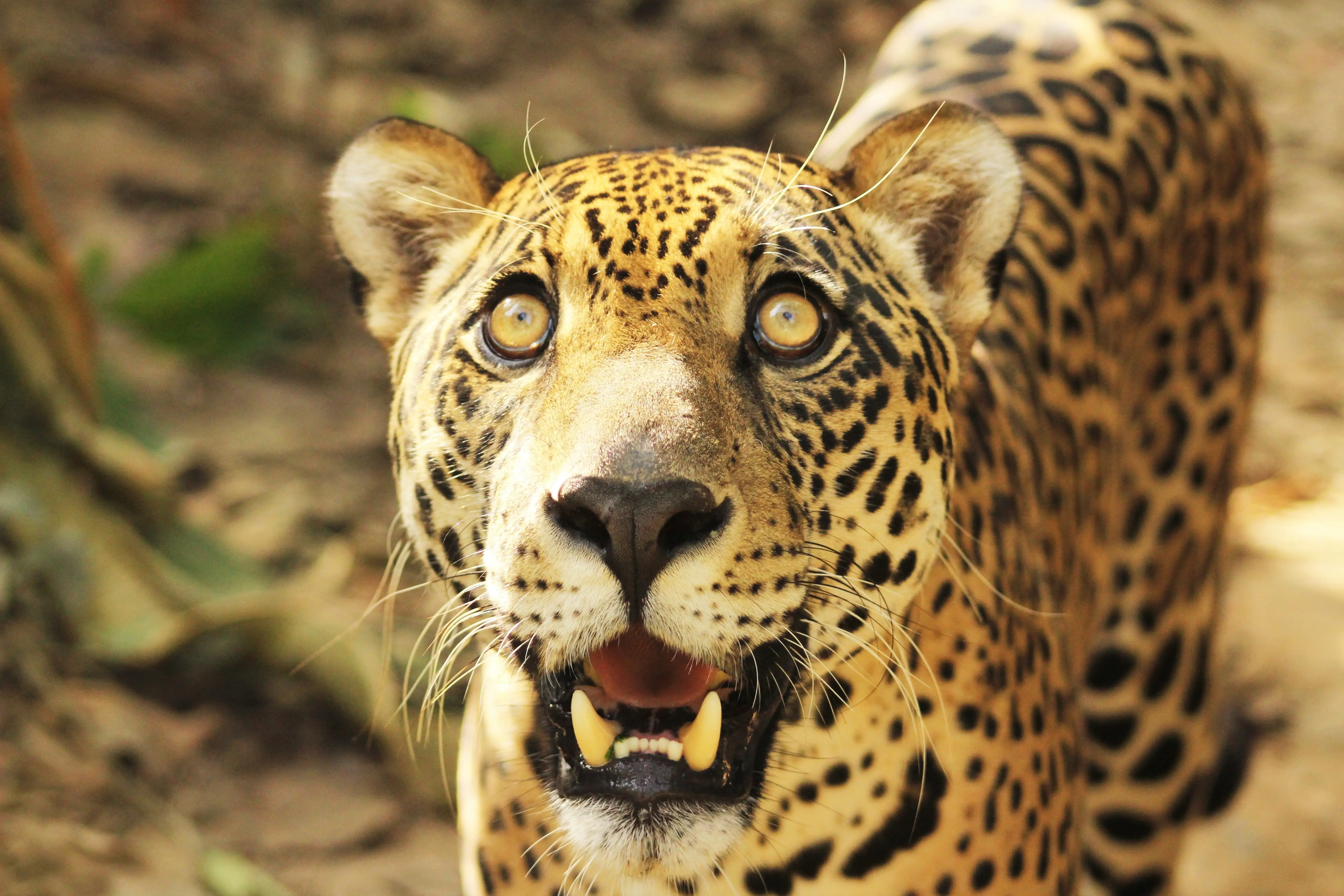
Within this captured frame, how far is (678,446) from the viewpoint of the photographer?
7.72 feet

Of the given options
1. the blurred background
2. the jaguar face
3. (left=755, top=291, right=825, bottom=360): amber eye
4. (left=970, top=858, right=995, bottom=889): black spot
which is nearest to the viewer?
the jaguar face

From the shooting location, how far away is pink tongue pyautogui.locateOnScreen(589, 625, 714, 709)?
2.58m

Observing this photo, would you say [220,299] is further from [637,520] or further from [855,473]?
[637,520]

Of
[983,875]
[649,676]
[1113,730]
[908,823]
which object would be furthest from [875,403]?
[1113,730]

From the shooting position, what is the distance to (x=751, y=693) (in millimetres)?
2686

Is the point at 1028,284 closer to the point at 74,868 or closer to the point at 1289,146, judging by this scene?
the point at 74,868

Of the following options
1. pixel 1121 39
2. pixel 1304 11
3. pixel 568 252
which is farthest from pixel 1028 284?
pixel 1304 11

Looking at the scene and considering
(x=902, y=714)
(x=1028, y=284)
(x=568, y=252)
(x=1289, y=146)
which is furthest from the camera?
(x=1289, y=146)

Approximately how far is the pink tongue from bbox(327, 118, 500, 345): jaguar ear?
96 centimetres

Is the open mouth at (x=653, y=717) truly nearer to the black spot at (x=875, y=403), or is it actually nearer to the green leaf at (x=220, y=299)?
the black spot at (x=875, y=403)

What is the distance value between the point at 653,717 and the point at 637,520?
496 millimetres

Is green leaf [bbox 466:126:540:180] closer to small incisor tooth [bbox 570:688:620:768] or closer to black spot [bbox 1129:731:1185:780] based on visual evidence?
black spot [bbox 1129:731:1185:780]

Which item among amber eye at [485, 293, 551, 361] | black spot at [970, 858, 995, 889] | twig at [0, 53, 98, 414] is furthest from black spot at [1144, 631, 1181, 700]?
twig at [0, 53, 98, 414]

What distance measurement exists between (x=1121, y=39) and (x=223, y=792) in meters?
4.24
